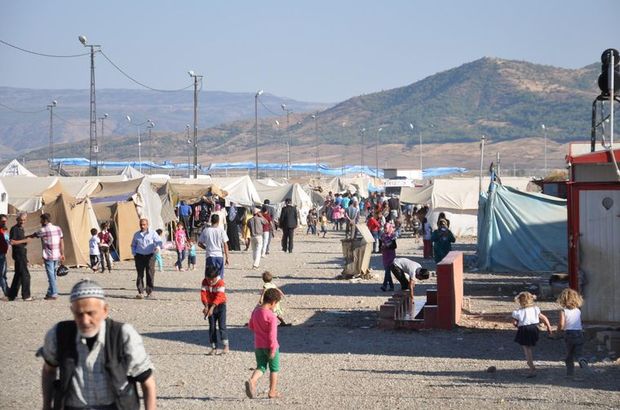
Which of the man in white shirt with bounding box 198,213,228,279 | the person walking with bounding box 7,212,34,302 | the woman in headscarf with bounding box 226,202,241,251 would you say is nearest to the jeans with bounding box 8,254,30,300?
the person walking with bounding box 7,212,34,302

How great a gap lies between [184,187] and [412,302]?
23286 millimetres

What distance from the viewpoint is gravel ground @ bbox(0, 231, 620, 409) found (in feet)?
36.0

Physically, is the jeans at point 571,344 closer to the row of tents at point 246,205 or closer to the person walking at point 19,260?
the person walking at point 19,260

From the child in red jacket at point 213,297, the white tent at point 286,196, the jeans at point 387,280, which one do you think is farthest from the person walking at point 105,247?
the white tent at point 286,196

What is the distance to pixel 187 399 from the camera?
36.1 feet

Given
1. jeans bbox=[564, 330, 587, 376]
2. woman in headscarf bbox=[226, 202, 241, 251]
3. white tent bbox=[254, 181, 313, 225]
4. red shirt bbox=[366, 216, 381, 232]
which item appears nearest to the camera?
jeans bbox=[564, 330, 587, 376]

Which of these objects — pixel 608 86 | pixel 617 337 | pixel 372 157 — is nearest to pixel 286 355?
pixel 617 337

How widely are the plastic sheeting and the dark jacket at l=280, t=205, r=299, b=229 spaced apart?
621cm

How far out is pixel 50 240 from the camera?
65.6 feet

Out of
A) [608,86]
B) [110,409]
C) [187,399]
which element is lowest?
[187,399]

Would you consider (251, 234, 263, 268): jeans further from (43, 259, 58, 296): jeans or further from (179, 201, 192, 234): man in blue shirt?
(179, 201, 192, 234): man in blue shirt

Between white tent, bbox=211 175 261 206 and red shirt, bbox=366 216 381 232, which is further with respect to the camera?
white tent, bbox=211 175 261 206

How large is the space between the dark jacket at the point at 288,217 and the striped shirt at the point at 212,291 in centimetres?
1812

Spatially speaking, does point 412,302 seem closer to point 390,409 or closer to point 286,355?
point 286,355
